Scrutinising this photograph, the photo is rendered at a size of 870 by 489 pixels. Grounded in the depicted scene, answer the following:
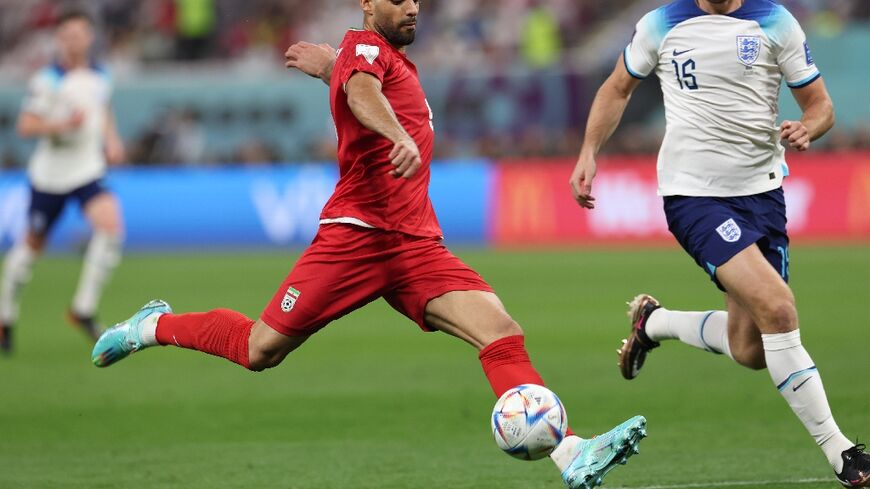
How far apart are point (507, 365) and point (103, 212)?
282 inches

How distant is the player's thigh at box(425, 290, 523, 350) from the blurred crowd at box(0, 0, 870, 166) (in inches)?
777

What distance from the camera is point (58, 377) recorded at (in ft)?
36.2

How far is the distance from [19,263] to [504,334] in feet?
24.7

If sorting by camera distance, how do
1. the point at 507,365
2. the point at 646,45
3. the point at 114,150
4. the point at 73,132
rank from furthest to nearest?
the point at 114,150 → the point at 73,132 → the point at 646,45 → the point at 507,365

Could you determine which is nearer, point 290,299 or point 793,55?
point 290,299

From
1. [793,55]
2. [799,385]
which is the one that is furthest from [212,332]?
[793,55]

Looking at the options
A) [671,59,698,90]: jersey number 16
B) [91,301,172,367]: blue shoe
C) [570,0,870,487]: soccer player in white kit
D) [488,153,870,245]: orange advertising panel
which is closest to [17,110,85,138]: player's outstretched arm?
[91,301,172,367]: blue shoe

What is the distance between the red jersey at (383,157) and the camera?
635 cm

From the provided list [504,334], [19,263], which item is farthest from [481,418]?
[19,263]

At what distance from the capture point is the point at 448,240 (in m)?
24.0

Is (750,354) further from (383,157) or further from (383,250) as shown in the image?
(383,157)

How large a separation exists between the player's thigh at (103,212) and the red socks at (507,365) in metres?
6.96

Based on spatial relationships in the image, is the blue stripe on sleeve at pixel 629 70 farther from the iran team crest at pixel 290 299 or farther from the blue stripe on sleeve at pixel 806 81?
the iran team crest at pixel 290 299

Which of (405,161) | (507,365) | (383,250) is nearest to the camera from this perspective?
(405,161)
